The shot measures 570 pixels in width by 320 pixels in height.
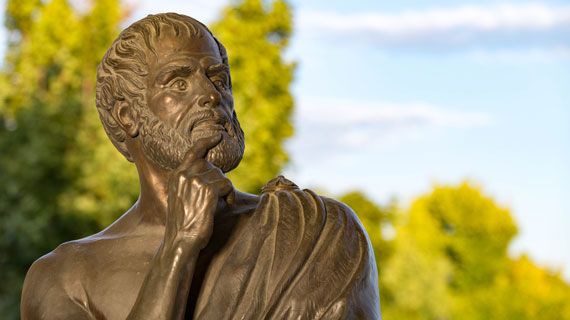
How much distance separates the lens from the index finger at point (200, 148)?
6.11 m

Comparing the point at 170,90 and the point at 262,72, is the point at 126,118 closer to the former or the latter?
the point at 170,90

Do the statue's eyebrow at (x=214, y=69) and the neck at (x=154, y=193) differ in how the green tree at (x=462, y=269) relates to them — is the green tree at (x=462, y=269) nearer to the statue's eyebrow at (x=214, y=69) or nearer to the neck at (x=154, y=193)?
the neck at (x=154, y=193)

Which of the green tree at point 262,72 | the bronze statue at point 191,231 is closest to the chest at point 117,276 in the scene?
the bronze statue at point 191,231

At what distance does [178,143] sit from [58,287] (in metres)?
0.85

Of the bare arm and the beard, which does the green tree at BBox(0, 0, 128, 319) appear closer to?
the beard

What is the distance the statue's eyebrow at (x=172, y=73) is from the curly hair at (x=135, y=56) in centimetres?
9

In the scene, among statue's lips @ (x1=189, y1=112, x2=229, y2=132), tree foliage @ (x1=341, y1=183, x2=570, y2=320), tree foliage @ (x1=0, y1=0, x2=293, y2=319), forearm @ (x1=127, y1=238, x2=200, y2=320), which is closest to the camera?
forearm @ (x1=127, y1=238, x2=200, y2=320)

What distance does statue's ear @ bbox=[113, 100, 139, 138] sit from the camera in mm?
6410

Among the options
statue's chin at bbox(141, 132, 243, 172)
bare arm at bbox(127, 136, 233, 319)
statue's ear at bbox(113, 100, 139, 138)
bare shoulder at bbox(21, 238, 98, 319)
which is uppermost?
statue's ear at bbox(113, 100, 139, 138)

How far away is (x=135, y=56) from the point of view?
21.0ft

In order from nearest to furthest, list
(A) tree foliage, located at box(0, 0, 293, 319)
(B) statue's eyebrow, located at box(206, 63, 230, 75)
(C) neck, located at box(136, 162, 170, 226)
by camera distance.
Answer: (B) statue's eyebrow, located at box(206, 63, 230, 75) → (C) neck, located at box(136, 162, 170, 226) → (A) tree foliage, located at box(0, 0, 293, 319)

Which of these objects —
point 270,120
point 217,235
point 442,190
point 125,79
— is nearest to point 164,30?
point 125,79

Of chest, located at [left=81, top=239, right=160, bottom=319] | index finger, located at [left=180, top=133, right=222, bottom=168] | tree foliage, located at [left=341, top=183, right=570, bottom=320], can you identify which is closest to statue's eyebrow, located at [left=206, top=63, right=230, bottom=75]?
index finger, located at [left=180, top=133, right=222, bottom=168]

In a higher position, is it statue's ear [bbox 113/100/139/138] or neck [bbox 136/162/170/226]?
statue's ear [bbox 113/100/139/138]
